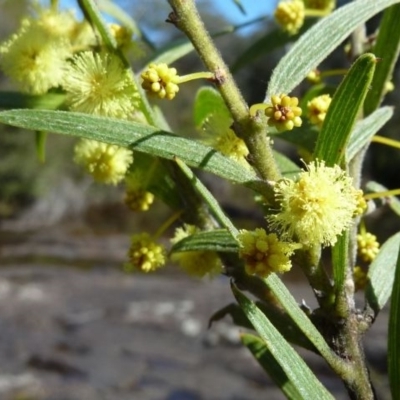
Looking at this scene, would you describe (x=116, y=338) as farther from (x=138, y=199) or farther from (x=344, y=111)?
(x=344, y=111)

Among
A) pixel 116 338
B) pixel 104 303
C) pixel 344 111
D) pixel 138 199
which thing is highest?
pixel 104 303

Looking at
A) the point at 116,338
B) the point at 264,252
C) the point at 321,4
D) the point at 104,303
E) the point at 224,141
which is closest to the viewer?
the point at 264,252

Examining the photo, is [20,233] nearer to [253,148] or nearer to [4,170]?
[4,170]

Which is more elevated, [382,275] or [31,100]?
[31,100]

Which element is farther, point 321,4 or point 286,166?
point 321,4

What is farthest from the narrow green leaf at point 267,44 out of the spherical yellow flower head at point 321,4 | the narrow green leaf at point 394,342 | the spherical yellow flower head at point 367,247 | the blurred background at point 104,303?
the blurred background at point 104,303

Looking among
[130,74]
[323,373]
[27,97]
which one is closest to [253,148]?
[130,74]

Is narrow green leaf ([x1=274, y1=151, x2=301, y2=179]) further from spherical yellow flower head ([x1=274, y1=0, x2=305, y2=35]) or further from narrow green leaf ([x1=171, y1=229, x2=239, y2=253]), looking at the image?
spherical yellow flower head ([x1=274, y1=0, x2=305, y2=35])

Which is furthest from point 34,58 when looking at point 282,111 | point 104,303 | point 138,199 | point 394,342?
point 104,303
